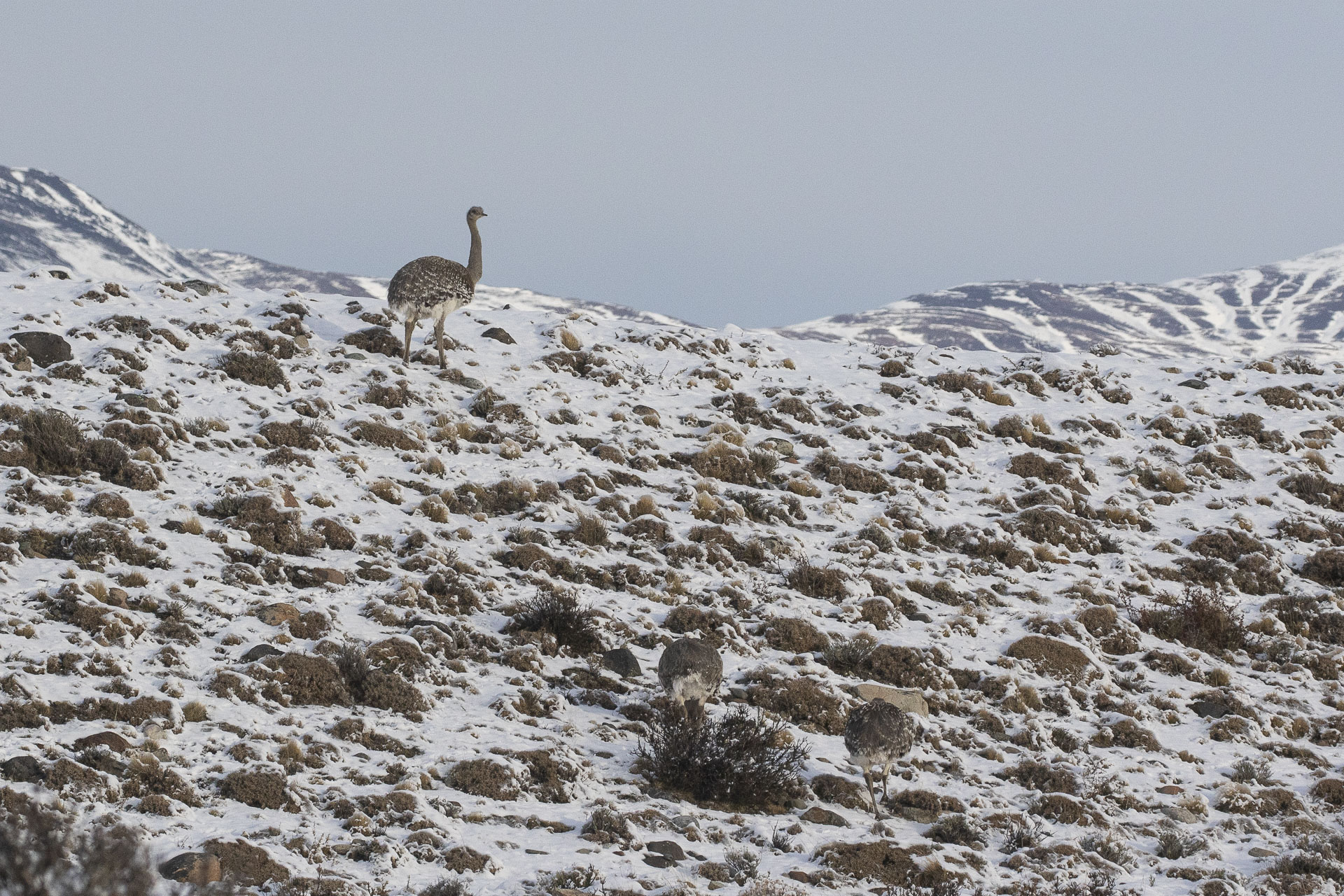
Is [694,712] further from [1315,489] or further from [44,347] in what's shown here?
[1315,489]

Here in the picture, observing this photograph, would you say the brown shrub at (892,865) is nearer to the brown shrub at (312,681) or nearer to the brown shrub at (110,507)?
the brown shrub at (312,681)

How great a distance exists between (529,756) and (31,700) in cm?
461

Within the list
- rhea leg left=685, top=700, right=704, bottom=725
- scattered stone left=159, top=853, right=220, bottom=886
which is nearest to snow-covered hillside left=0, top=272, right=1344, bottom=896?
scattered stone left=159, top=853, right=220, bottom=886

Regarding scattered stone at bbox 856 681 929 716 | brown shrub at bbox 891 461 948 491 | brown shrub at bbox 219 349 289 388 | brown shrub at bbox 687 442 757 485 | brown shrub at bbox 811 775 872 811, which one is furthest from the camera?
brown shrub at bbox 891 461 948 491

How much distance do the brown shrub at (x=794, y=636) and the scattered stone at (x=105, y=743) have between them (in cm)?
769

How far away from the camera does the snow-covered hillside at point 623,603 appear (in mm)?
9523

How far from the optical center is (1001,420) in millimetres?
22781

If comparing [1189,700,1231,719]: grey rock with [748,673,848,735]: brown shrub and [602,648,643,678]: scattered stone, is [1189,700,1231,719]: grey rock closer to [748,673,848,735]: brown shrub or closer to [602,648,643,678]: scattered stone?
[748,673,848,735]: brown shrub

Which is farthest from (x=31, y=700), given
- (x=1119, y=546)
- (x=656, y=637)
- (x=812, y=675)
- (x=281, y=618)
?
(x=1119, y=546)

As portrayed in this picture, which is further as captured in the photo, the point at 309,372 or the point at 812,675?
the point at 309,372

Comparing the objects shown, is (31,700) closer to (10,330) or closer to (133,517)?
(133,517)

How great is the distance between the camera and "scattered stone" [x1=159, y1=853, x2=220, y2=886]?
25.0 ft

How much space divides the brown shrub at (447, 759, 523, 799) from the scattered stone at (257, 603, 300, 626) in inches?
133

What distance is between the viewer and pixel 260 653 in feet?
37.6
